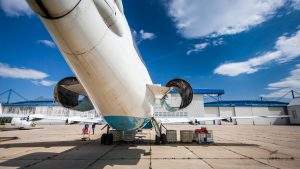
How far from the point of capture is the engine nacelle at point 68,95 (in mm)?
7418

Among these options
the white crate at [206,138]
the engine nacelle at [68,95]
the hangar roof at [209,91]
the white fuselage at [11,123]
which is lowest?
the white crate at [206,138]

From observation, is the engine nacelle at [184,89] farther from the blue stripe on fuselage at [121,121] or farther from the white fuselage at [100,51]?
the white fuselage at [100,51]

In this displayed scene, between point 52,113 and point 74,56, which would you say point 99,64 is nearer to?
point 74,56

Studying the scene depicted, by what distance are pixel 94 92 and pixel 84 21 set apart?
2206 mm

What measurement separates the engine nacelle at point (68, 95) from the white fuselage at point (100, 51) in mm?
2330

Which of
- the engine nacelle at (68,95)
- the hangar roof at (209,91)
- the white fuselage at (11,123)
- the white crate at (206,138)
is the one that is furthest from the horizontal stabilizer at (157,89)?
the hangar roof at (209,91)

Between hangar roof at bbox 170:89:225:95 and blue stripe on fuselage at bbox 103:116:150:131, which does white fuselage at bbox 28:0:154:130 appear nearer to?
blue stripe on fuselage at bbox 103:116:150:131

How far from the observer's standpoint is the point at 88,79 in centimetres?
442

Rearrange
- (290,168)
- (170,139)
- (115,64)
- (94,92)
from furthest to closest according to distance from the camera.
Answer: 1. (170,139)
2. (290,168)
3. (94,92)
4. (115,64)

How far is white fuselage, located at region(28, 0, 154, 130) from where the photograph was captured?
300cm

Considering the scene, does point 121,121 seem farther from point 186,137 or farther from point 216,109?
point 216,109

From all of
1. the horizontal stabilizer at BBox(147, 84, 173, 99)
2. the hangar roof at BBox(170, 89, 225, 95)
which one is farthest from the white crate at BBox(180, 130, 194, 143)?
the hangar roof at BBox(170, 89, 225, 95)

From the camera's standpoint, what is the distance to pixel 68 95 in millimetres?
7645

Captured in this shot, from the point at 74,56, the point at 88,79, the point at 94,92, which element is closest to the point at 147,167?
the point at 94,92
